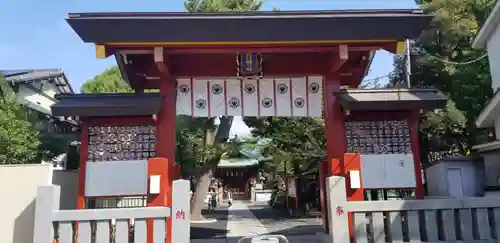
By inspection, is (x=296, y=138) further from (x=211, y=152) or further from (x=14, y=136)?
(x=14, y=136)

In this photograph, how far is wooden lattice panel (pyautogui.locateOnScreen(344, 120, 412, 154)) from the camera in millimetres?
8477

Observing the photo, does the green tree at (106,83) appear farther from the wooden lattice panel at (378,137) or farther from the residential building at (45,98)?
the wooden lattice panel at (378,137)

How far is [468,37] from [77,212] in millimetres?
16061

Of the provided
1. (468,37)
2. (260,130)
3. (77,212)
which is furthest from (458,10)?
(77,212)

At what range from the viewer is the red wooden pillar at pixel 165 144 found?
7922 millimetres

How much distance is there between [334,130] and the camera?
8477 mm

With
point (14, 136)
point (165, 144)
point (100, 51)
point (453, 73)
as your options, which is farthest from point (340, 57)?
point (453, 73)

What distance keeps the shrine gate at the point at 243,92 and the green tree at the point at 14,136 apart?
4887mm

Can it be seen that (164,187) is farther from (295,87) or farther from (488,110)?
(488,110)

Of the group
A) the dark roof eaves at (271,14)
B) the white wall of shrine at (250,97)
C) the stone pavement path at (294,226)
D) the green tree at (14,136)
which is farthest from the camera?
the stone pavement path at (294,226)

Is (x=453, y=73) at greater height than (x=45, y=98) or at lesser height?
lesser

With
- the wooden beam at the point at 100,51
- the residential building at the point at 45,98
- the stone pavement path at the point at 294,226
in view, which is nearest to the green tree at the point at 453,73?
the stone pavement path at the point at 294,226

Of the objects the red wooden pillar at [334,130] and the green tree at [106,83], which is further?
the green tree at [106,83]

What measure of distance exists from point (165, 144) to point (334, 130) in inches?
139
